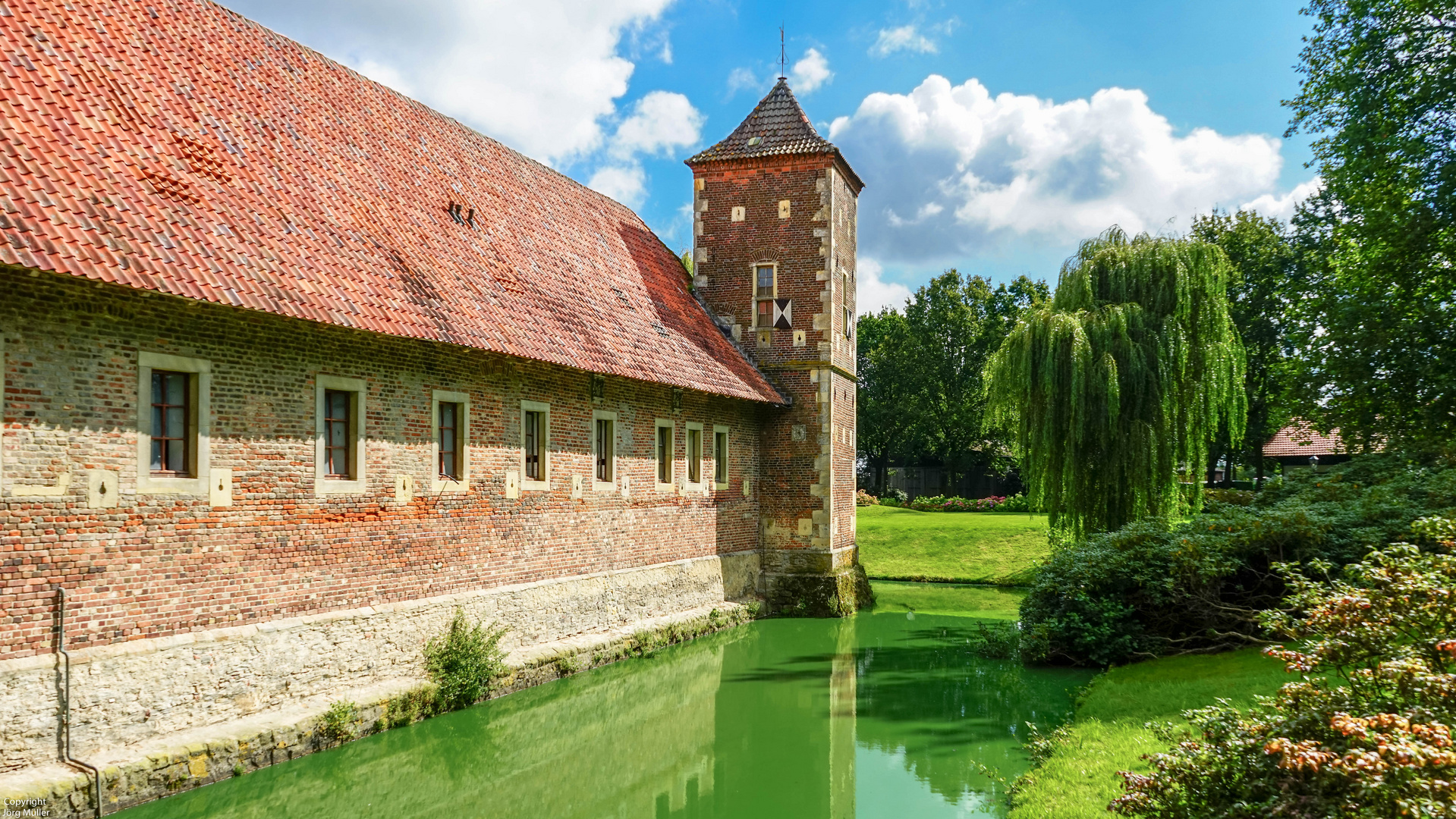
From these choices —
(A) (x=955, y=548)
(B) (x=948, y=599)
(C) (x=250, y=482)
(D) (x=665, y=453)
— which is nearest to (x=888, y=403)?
(A) (x=955, y=548)

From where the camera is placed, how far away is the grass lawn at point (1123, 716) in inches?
308

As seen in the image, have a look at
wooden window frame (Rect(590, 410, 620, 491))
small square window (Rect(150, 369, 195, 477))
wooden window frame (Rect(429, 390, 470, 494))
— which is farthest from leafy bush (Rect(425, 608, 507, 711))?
small square window (Rect(150, 369, 195, 477))

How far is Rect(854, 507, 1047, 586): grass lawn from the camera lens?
26156 millimetres

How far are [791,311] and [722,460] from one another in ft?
12.5

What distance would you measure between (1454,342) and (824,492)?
1168 centimetres

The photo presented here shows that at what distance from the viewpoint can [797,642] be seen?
17.3 metres

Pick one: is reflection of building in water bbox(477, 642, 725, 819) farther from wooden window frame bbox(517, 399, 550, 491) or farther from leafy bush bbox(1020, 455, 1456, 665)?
leafy bush bbox(1020, 455, 1456, 665)

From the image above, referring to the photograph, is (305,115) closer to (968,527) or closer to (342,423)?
(342,423)

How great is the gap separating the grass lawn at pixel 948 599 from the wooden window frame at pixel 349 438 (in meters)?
13.2

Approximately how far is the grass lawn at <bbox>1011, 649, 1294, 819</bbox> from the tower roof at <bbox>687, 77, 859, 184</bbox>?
501 inches

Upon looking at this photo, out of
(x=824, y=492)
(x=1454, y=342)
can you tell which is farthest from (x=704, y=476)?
(x=1454, y=342)

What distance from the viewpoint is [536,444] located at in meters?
14.0

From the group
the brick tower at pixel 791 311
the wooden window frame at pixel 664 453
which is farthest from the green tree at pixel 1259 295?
the wooden window frame at pixel 664 453

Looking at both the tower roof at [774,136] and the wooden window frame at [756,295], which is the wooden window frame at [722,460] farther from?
the tower roof at [774,136]
